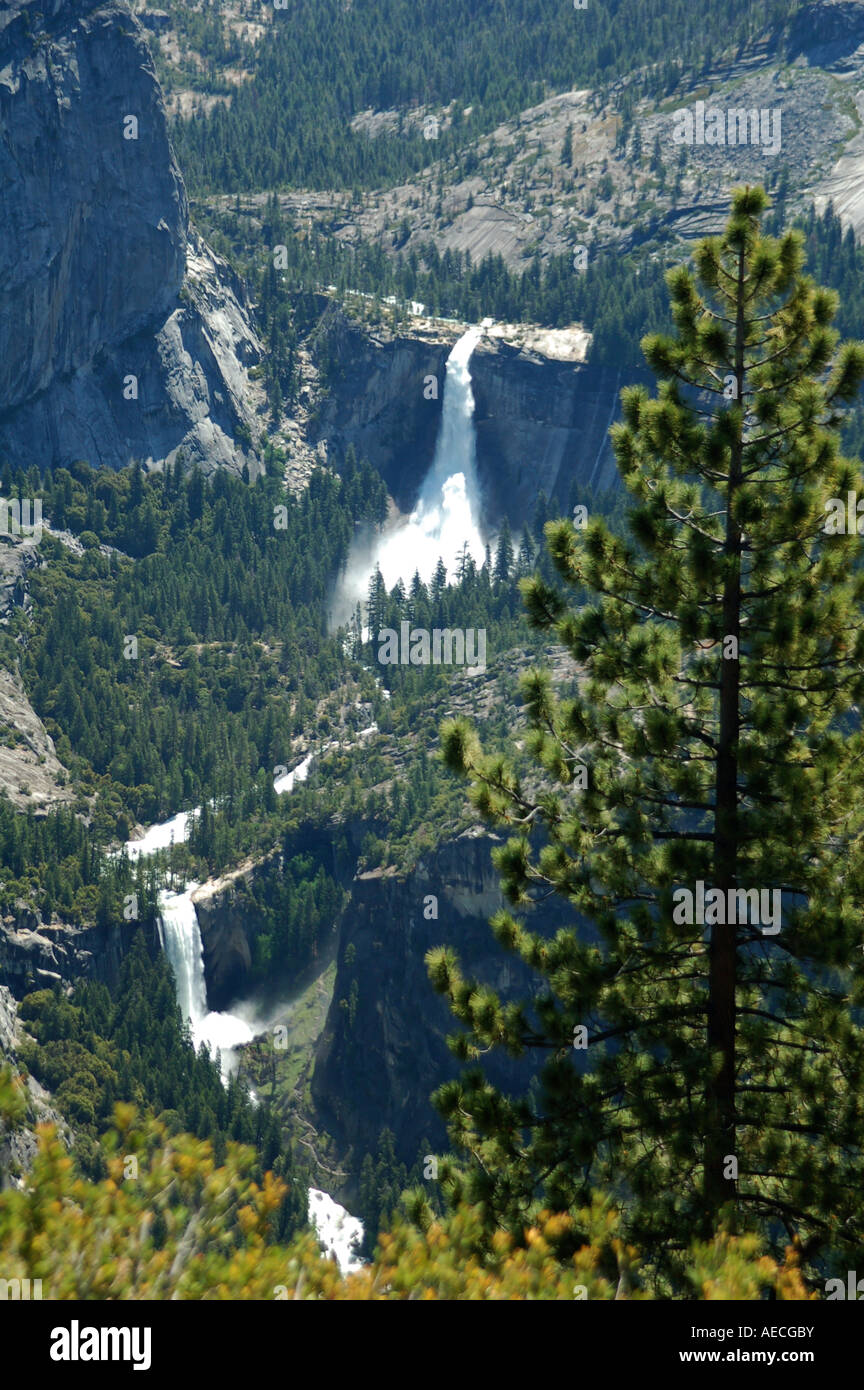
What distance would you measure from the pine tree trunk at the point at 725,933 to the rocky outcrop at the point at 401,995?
4560 inches

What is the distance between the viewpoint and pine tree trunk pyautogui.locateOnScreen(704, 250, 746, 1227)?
22.8m

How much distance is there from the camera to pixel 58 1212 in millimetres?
14836

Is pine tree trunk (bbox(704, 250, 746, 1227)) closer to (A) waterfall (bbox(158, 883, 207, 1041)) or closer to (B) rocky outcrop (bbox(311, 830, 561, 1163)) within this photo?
(B) rocky outcrop (bbox(311, 830, 561, 1163))

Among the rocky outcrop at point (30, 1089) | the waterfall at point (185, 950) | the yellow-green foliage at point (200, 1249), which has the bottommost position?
the rocky outcrop at point (30, 1089)

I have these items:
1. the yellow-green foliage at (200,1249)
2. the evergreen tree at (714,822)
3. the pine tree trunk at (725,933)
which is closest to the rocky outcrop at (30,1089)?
the evergreen tree at (714,822)

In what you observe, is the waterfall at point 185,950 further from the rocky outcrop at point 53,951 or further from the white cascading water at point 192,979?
the rocky outcrop at point 53,951

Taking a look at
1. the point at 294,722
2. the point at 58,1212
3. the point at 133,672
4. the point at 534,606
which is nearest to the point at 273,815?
the point at 294,722

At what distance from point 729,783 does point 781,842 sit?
115cm

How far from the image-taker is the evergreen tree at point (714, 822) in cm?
2309

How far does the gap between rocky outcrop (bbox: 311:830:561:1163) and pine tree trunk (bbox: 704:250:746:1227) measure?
116 meters

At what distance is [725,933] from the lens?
23.7 meters
